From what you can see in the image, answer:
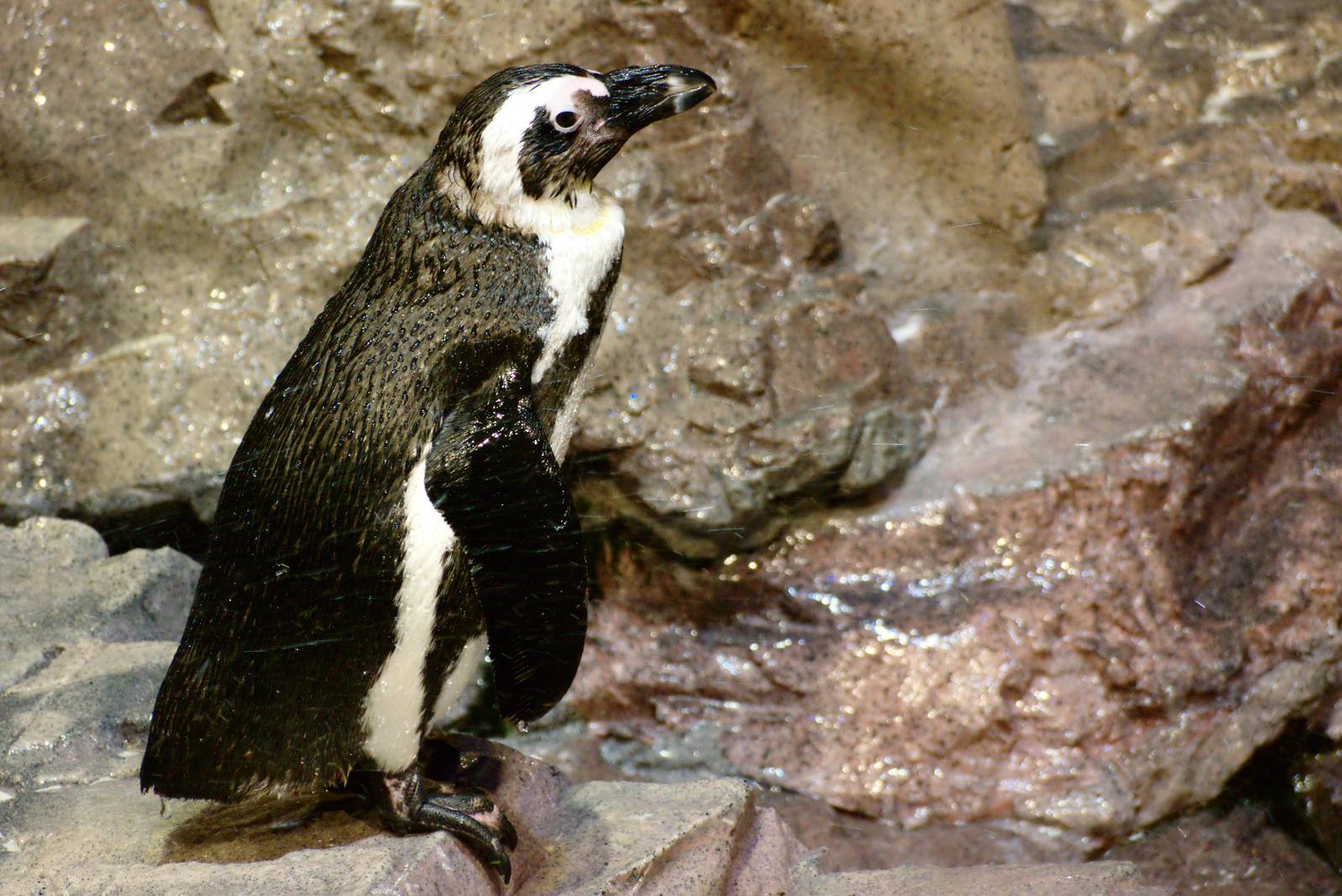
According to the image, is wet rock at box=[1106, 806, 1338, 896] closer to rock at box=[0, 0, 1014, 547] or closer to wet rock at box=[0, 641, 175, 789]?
rock at box=[0, 0, 1014, 547]

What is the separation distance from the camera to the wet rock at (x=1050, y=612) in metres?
2.71

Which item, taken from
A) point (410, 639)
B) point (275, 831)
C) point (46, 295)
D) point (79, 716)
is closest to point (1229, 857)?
point (410, 639)

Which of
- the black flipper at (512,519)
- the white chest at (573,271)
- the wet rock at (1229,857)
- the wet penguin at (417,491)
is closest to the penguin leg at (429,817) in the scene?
the wet penguin at (417,491)

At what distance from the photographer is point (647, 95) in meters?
1.80

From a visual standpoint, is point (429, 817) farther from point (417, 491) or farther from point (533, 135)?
point (533, 135)

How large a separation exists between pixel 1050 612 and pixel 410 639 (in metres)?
1.72

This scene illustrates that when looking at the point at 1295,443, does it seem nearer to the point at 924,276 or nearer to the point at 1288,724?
the point at 1288,724

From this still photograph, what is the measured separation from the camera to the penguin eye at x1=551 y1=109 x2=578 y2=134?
1716 millimetres

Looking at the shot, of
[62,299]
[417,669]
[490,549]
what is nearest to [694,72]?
[490,549]

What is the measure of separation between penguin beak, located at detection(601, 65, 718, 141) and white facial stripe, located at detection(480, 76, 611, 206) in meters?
0.09

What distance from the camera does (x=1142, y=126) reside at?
3.87m

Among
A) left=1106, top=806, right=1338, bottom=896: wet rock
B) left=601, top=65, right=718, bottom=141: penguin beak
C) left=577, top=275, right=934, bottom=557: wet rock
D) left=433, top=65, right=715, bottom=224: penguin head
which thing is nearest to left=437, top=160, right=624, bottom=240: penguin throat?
left=433, top=65, right=715, bottom=224: penguin head

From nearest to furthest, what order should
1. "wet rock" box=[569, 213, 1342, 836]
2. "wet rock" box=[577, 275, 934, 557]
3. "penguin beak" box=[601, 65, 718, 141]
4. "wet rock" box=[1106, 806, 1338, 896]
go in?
"penguin beak" box=[601, 65, 718, 141]
"wet rock" box=[1106, 806, 1338, 896]
"wet rock" box=[569, 213, 1342, 836]
"wet rock" box=[577, 275, 934, 557]

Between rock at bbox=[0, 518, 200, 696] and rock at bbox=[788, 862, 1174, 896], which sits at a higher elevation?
rock at bbox=[0, 518, 200, 696]
